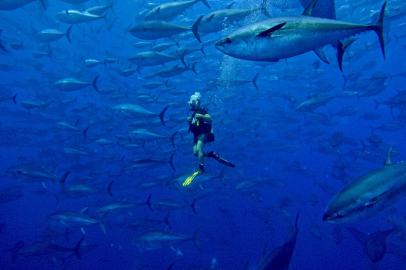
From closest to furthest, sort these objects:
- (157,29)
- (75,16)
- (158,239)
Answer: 1. (157,29)
2. (158,239)
3. (75,16)

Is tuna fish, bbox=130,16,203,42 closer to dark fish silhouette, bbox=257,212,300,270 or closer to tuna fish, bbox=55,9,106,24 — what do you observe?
tuna fish, bbox=55,9,106,24

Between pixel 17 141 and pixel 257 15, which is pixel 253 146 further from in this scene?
pixel 17 141

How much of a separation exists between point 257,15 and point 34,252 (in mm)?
19747

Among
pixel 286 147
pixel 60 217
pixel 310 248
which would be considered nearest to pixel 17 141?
pixel 60 217

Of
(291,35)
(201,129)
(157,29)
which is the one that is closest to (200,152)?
(201,129)

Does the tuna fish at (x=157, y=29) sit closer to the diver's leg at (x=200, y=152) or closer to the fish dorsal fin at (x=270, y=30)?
the diver's leg at (x=200, y=152)

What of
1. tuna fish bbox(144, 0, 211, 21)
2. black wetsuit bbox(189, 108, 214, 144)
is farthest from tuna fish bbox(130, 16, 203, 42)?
black wetsuit bbox(189, 108, 214, 144)

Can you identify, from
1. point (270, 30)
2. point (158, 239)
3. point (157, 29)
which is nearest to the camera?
point (270, 30)

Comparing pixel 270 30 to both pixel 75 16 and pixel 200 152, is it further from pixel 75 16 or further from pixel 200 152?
pixel 75 16

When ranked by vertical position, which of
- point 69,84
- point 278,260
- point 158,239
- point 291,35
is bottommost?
point 158,239

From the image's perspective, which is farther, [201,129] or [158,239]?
[158,239]

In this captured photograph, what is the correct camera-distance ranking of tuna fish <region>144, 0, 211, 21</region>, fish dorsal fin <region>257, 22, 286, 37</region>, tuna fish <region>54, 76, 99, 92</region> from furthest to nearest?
tuna fish <region>54, 76, 99, 92</region>
tuna fish <region>144, 0, 211, 21</region>
fish dorsal fin <region>257, 22, 286, 37</region>

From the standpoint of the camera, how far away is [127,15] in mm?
27797

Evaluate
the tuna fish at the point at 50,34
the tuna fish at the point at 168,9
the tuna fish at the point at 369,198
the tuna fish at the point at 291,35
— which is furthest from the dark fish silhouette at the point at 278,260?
the tuna fish at the point at 50,34
